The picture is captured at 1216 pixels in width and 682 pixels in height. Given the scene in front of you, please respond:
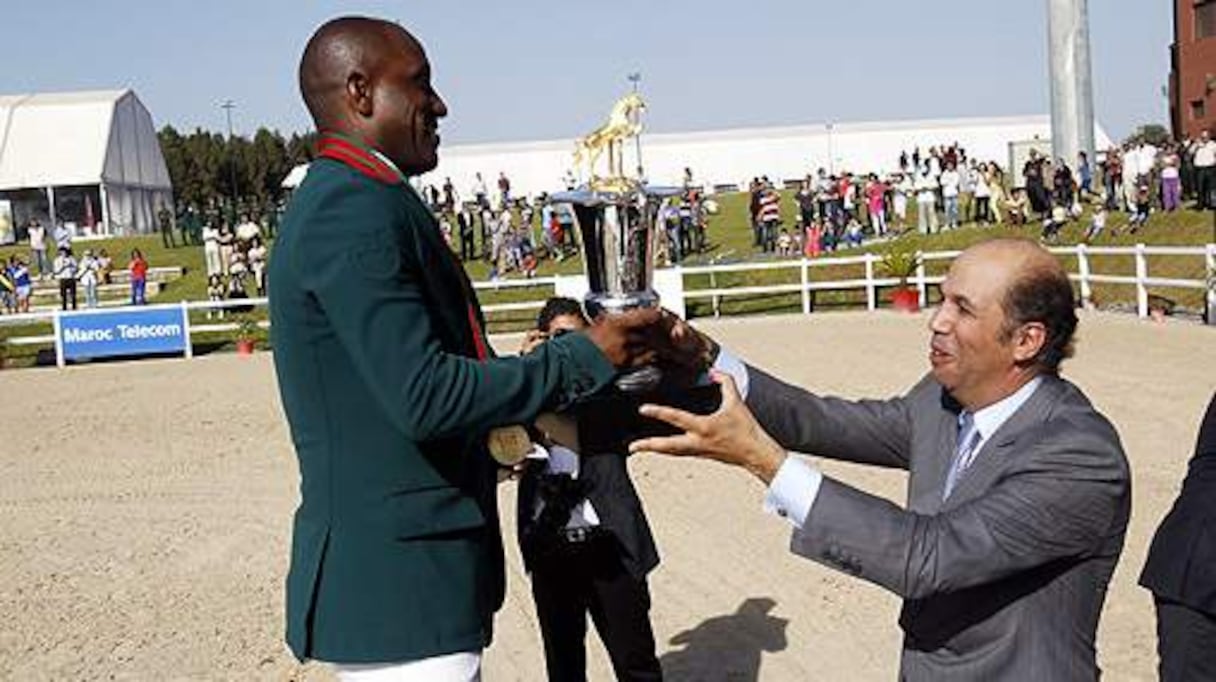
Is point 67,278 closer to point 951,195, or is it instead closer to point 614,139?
point 951,195

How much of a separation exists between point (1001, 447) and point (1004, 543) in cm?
27

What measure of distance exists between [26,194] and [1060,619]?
6350 centimetres

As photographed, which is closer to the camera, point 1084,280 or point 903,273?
point 1084,280

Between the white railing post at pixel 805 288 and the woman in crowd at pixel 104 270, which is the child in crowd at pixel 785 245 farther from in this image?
the woman in crowd at pixel 104 270

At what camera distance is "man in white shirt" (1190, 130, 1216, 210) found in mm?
22734

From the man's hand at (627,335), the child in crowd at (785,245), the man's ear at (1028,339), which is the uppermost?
the man's hand at (627,335)

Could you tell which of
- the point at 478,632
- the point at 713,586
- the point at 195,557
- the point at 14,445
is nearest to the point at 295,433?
the point at 478,632

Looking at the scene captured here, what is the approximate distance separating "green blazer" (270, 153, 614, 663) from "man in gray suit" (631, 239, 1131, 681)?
325mm

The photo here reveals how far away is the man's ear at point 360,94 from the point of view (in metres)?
2.43

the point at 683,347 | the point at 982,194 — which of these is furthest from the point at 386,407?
the point at 982,194

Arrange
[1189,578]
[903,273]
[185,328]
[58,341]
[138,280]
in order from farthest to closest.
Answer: [138,280]
[903,273]
[185,328]
[58,341]
[1189,578]

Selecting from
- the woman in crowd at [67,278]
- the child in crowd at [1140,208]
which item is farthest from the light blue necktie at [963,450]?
the woman in crowd at [67,278]

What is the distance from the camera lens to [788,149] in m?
68.9

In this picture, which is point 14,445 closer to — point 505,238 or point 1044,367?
point 1044,367
